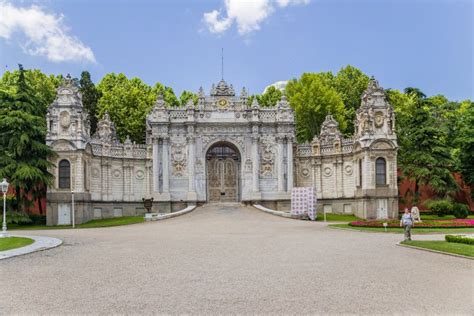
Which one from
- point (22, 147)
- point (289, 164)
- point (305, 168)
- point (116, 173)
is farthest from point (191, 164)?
point (22, 147)

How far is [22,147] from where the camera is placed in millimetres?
41750

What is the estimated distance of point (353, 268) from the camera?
16.2 meters

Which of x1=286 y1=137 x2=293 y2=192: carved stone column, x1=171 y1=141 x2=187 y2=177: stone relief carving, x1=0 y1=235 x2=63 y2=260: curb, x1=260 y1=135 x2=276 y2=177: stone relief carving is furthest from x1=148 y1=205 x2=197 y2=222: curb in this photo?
x1=0 y1=235 x2=63 y2=260: curb

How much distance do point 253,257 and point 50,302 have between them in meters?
8.67

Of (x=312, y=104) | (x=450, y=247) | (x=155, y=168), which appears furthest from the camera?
(x=312, y=104)

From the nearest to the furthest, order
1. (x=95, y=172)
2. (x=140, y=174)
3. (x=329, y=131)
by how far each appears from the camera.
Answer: (x=95, y=172) < (x=140, y=174) < (x=329, y=131)

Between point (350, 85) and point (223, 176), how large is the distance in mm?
30713

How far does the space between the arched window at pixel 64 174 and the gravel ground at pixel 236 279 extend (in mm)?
21838

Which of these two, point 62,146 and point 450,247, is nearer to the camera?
point 450,247

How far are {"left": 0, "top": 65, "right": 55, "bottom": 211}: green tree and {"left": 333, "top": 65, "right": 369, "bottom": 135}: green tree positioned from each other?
44.1 meters

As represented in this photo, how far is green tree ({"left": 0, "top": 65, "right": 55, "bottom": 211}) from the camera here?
4106 cm

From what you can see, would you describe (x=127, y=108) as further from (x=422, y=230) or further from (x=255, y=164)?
(x=422, y=230)

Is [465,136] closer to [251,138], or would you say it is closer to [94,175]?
[251,138]

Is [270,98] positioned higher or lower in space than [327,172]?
higher
